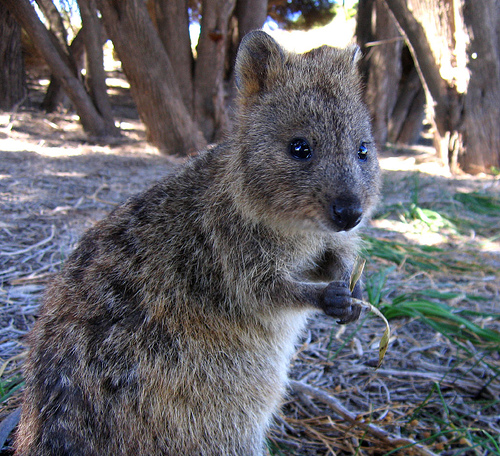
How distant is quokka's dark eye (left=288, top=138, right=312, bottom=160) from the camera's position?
213cm

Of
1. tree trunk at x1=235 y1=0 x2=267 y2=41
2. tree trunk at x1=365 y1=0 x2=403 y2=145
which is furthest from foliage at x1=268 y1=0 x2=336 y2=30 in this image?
tree trunk at x1=235 y1=0 x2=267 y2=41

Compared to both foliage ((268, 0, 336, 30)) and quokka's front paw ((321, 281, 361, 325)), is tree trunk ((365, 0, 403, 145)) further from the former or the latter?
quokka's front paw ((321, 281, 361, 325))

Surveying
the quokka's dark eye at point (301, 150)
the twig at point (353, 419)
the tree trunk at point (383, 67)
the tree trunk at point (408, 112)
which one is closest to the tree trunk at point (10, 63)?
the tree trunk at point (383, 67)

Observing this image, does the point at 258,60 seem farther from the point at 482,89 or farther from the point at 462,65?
the point at 482,89

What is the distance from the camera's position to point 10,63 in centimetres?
786

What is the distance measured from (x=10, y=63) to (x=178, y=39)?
10.2 feet

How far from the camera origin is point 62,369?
187 cm

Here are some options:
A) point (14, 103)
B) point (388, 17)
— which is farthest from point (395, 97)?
point (14, 103)

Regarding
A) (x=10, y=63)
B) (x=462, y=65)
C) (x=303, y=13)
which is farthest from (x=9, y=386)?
(x=303, y=13)

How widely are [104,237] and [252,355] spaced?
3.13 feet

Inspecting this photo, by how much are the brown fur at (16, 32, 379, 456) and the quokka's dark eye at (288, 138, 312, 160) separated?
0.10 ft

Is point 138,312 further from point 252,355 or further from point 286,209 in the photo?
point 286,209

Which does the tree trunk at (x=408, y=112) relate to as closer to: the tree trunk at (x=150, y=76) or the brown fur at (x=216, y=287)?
the tree trunk at (x=150, y=76)

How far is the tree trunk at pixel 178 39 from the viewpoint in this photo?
7094mm
